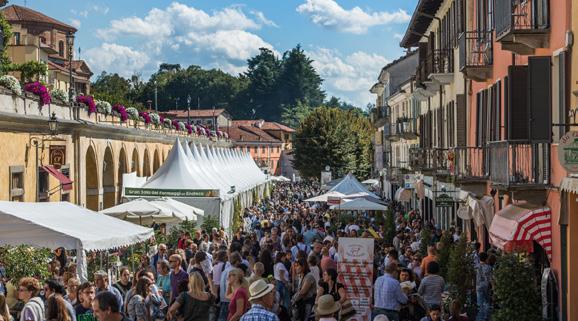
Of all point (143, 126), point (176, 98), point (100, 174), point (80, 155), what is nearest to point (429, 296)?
point (80, 155)

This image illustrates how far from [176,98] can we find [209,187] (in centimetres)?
13644

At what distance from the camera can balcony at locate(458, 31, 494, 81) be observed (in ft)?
72.8

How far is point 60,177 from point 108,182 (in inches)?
532

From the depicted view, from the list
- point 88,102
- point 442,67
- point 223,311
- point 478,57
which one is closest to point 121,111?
point 88,102

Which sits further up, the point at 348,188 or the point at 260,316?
the point at 348,188

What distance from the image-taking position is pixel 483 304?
58.2 feet

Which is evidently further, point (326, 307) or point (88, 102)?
point (88, 102)

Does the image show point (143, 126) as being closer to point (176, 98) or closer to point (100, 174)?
point (100, 174)

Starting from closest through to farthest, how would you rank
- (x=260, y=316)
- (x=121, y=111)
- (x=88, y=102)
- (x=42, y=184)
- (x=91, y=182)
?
1. (x=260, y=316)
2. (x=42, y=184)
3. (x=88, y=102)
4. (x=91, y=182)
5. (x=121, y=111)

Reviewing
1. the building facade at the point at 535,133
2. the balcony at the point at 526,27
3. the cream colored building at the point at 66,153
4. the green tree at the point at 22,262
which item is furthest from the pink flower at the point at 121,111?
the balcony at the point at 526,27

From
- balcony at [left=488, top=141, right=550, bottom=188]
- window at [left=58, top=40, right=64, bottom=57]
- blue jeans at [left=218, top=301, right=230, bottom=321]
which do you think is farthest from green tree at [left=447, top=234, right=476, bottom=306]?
window at [left=58, top=40, right=64, bottom=57]

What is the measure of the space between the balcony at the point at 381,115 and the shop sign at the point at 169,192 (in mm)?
39647

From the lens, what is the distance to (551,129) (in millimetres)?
14961

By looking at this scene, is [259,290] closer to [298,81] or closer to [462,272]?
[462,272]
